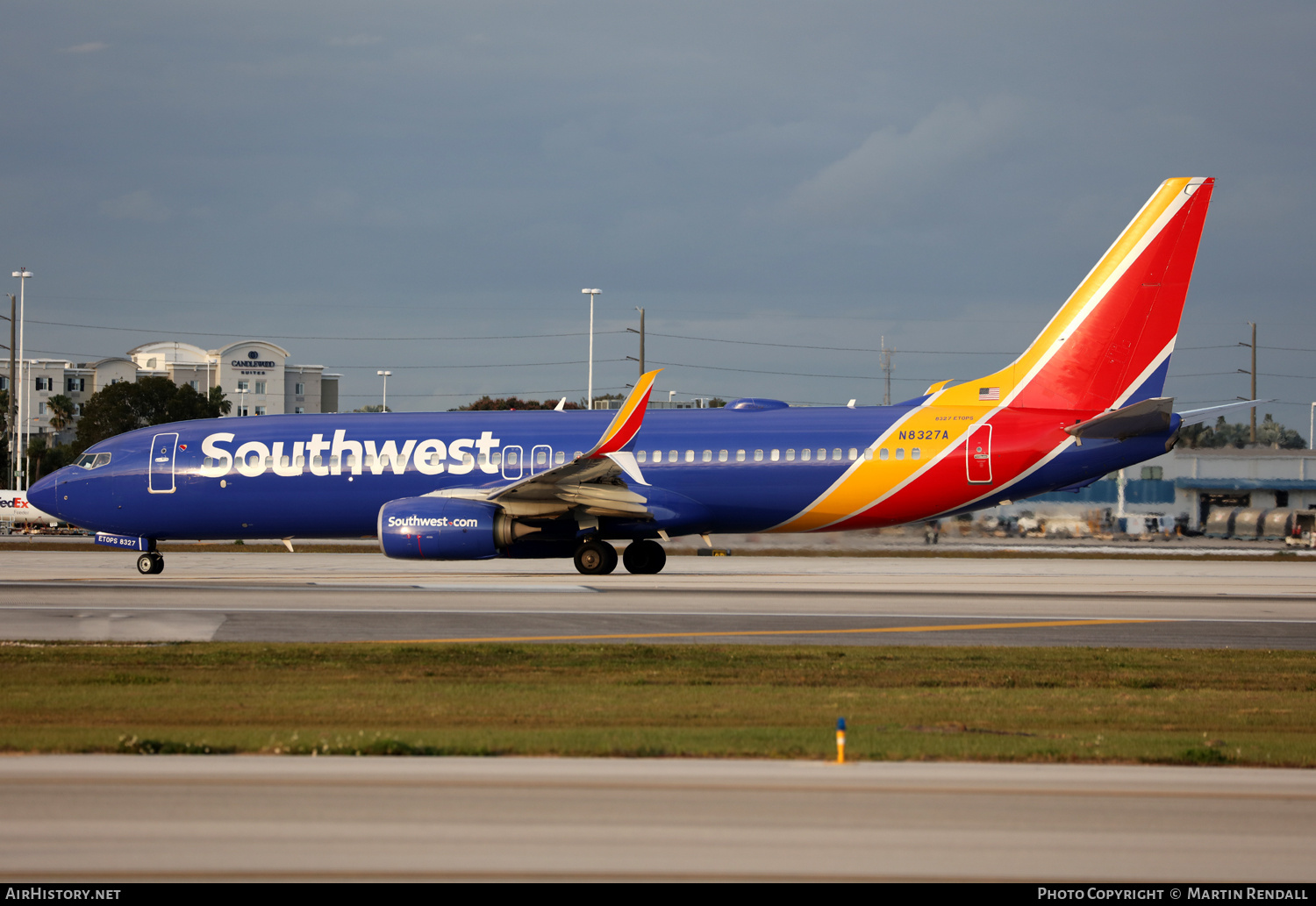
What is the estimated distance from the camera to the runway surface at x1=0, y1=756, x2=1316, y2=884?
242 inches

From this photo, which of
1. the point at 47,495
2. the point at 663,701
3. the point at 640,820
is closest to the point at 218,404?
the point at 47,495

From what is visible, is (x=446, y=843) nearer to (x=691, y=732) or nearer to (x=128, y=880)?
(x=128, y=880)

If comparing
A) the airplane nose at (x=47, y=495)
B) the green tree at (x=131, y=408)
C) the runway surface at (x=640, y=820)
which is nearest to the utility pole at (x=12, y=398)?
the green tree at (x=131, y=408)

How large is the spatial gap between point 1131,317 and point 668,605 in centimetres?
1391

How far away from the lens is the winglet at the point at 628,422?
2658cm

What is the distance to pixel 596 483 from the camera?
2738cm

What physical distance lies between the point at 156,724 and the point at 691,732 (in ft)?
15.6

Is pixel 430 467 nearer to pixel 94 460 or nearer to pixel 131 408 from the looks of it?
pixel 94 460

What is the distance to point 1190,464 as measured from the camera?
2398 inches

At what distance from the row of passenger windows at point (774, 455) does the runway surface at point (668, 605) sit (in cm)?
290

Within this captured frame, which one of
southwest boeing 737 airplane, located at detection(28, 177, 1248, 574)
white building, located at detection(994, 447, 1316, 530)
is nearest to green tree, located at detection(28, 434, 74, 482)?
southwest boeing 737 airplane, located at detection(28, 177, 1248, 574)

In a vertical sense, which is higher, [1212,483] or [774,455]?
[774,455]

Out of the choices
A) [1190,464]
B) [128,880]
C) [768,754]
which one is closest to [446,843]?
[128,880]

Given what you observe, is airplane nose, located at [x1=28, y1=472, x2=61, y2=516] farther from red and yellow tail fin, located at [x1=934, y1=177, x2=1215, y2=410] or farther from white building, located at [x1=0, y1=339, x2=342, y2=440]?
white building, located at [x1=0, y1=339, x2=342, y2=440]
